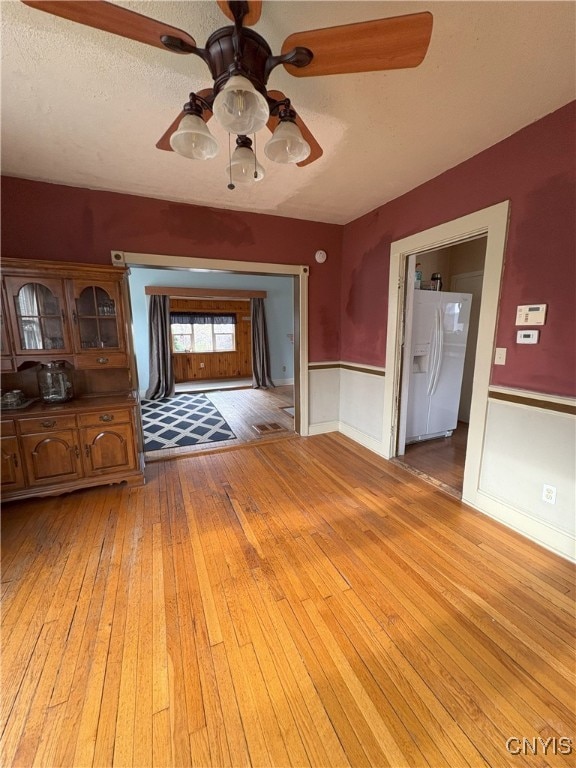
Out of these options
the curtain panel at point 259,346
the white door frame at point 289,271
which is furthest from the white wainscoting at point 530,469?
the curtain panel at point 259,346

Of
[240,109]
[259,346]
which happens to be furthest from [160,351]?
[240,109]

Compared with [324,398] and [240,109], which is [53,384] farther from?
[324,398]

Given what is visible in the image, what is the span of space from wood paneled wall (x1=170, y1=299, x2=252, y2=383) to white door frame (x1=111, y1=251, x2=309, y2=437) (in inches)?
171

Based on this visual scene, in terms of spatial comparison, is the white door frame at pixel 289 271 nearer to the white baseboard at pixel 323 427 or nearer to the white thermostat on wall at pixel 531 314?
the white baseboard at pixel 323 427

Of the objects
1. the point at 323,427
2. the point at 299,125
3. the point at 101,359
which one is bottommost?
the point at 323,427

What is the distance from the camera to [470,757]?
971 mm

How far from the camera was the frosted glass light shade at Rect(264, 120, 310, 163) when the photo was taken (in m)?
1.20

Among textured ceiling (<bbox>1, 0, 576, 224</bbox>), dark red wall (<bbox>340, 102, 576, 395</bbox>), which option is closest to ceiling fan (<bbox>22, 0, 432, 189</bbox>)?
textured ceiling (<bbox>1, 0, 576, 224</bbox>)

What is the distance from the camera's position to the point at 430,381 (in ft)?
11.2

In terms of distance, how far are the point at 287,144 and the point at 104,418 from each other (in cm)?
234

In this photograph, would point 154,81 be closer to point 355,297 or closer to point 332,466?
point 355,297

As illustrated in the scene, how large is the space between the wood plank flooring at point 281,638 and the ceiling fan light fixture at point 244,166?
2.10 meters

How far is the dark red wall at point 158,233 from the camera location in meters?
2.49

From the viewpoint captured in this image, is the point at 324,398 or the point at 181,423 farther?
the point at 181,423
